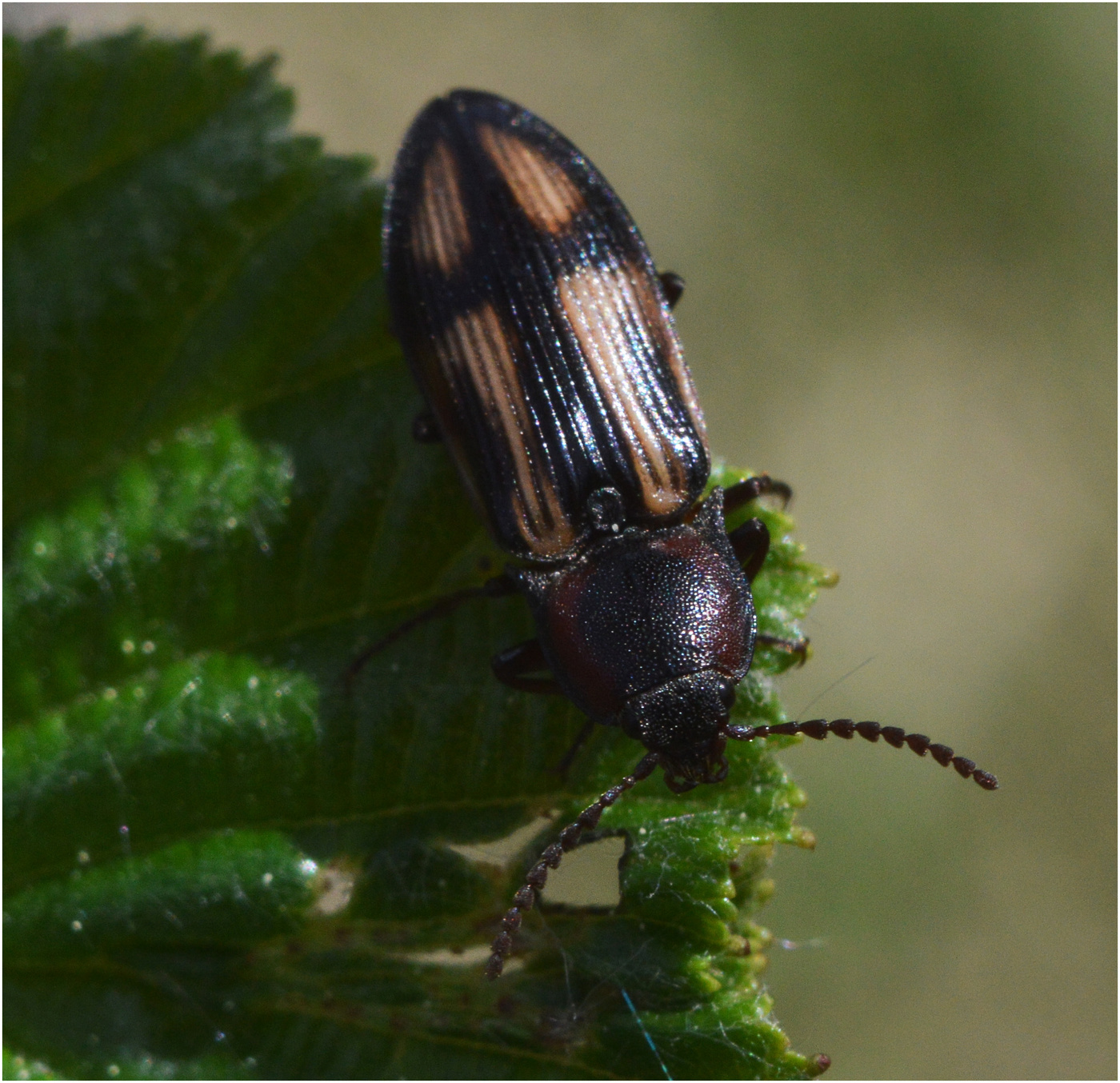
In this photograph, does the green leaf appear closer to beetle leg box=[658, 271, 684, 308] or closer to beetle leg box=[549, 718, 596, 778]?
beetle leg box=[549, 718, 596, 778]

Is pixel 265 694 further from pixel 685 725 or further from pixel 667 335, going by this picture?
pixel 667 335

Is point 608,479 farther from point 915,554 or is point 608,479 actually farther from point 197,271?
point 915,554

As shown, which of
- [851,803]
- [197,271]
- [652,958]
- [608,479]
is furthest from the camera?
[851,803]

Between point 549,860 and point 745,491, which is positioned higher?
point 745,491

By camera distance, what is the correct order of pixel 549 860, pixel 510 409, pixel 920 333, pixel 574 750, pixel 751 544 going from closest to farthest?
pixel 549 860
pixel 574 750
pixel 751 544
pixel 510 409
pixel 920 333

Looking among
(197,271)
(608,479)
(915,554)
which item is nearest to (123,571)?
(197,271)

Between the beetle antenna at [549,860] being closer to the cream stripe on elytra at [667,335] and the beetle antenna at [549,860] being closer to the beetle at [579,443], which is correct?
the beetle at [579,443]

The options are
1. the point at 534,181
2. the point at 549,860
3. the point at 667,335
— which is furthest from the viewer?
the point at 534,181

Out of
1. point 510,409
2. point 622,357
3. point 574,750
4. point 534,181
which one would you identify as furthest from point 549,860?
point 534,181
